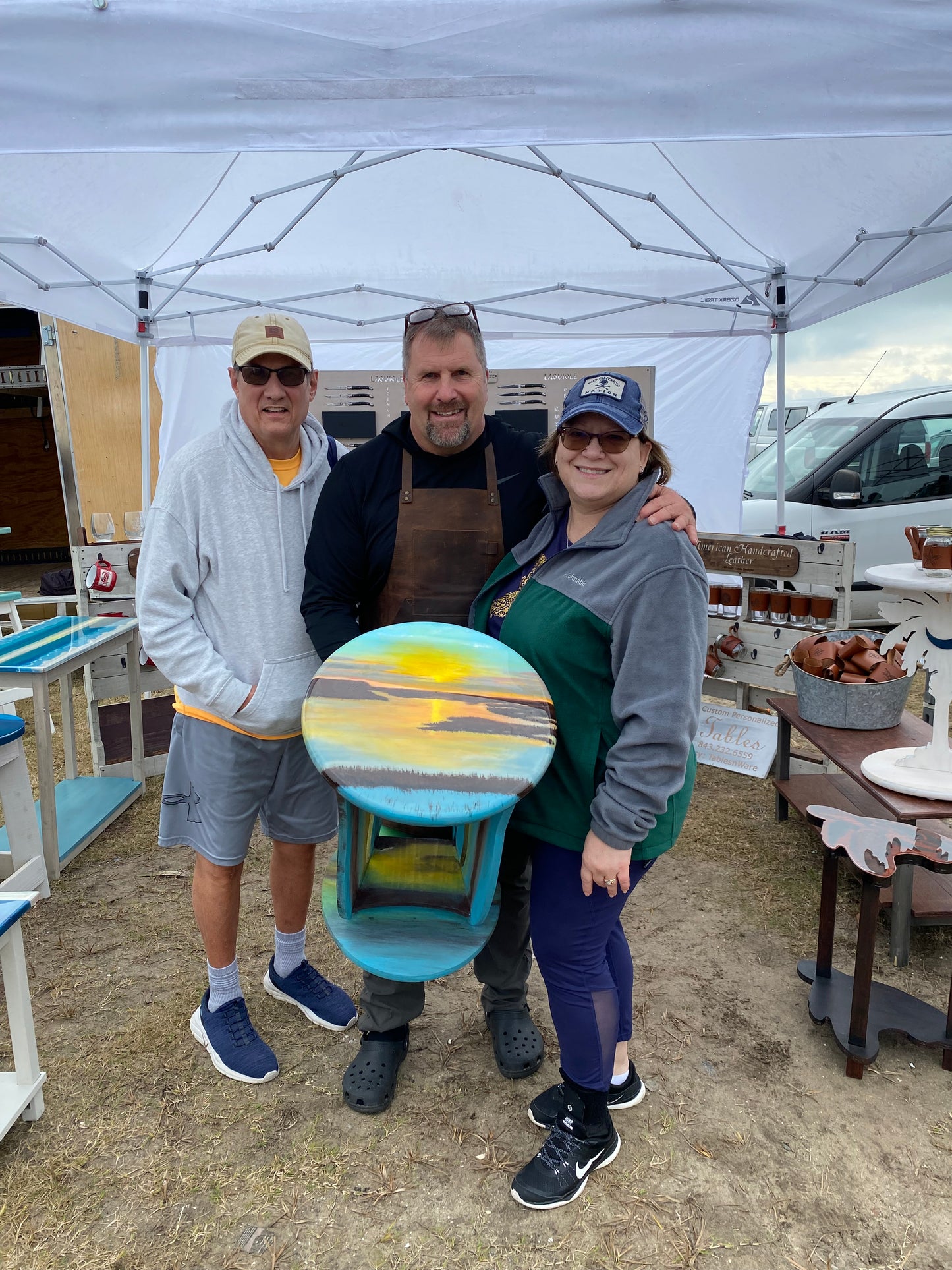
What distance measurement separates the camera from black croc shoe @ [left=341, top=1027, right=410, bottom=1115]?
185cm

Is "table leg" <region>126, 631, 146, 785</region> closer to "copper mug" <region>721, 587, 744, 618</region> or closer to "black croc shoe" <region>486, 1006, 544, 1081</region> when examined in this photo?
"black croc shoe" <region>486, 1006, 544, 1081</region>

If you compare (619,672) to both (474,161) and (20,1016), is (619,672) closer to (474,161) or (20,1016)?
(20,1016)

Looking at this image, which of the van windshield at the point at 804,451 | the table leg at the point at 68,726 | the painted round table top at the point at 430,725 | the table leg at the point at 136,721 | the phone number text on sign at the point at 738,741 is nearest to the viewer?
the painted round table top at the point at 430,725

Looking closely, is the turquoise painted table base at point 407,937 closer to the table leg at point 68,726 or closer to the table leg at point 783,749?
the table leg at point 783,749

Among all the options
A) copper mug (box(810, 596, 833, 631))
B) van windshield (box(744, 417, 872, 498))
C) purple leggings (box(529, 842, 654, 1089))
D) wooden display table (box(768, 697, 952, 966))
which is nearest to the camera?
purple leggings (box(529, 842, 654, 1089))

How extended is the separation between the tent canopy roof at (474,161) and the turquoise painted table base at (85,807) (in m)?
2.32

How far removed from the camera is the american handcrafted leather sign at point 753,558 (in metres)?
3.57

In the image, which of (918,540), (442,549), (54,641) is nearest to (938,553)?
(918,540)

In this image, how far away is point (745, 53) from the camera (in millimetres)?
1745

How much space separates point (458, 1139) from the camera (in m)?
1.78

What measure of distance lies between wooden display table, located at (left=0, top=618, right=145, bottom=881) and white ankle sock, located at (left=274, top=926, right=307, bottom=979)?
1236mm

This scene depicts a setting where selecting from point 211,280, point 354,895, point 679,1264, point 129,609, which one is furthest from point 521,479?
point 211,280

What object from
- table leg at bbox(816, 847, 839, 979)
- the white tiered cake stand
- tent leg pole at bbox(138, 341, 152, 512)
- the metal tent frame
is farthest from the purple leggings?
tent leg pole at bbox(138, 341, 152, 512)

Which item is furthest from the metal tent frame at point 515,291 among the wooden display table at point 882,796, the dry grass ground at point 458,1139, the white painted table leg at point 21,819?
the dry grass ground at point 458,1139
